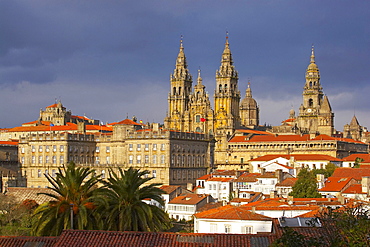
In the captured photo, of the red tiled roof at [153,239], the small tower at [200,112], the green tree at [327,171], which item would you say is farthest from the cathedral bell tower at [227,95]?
the red tiled roof at [153,239]

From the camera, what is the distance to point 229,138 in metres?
149

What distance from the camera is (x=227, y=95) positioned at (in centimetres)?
15850

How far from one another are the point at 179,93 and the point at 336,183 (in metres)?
81.8

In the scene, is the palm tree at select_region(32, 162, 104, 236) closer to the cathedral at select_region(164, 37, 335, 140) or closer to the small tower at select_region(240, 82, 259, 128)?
the cathedral at select_region(164, 37, 335, 140)

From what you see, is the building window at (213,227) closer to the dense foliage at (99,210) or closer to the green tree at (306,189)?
the dense foliage at (99,210)

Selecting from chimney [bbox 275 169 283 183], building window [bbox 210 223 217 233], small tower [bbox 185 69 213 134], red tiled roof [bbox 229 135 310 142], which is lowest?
building window [bbox 210 223 217 233]

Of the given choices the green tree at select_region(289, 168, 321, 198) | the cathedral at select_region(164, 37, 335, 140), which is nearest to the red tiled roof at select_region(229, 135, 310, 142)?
the cathedral at select_region(164, 37, 335, 140)

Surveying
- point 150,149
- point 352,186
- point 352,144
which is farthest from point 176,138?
point 352,144

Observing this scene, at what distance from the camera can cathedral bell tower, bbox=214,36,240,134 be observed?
154 meters

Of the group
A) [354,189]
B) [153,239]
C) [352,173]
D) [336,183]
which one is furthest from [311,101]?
[153,239]

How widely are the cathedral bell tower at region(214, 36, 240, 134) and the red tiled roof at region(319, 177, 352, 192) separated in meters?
63.8

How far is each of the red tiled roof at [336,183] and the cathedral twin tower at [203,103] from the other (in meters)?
62.3

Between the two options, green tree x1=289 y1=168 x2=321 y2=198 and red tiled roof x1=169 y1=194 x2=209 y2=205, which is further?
red tiled roof x1=169 y1=194 x2=209 y2=205

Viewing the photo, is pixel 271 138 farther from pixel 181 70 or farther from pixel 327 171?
pixel 327 171
